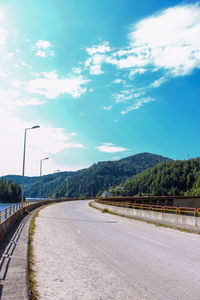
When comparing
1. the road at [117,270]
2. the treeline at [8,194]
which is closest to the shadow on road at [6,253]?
the road at [117,270]

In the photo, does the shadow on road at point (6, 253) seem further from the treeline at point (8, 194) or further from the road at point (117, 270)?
the treeline at point (8, 194)

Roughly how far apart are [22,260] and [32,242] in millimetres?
3990

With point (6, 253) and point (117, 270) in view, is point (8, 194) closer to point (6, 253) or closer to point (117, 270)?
point (6, 253)

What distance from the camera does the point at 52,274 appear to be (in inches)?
284

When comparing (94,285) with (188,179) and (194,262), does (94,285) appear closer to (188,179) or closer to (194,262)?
(194,262)

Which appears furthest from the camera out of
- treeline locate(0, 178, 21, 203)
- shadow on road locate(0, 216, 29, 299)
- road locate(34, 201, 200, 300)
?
treeline locate(0, 178, 21, 203)

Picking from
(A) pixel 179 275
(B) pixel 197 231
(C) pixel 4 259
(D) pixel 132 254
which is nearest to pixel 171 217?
(B) pixel 197 231

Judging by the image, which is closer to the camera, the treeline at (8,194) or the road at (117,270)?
the road at (117,270)

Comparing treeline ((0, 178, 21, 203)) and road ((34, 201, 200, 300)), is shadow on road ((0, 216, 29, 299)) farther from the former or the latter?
treeline ((0, 178, 21, 203))

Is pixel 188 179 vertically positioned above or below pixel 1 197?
above

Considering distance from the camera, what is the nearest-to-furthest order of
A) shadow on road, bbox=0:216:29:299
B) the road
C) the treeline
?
the road
shadow on road, bbox=0:216:29:299
the treeline

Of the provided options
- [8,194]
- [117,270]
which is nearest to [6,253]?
[117,270]

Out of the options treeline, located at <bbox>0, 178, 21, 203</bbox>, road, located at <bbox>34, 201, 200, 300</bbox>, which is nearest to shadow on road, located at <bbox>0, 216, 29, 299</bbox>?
road, located at <bbox>34, 201, 200, 300</bbox>

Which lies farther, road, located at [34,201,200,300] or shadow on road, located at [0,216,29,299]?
shadow on road, located at [0,216,29,299]
